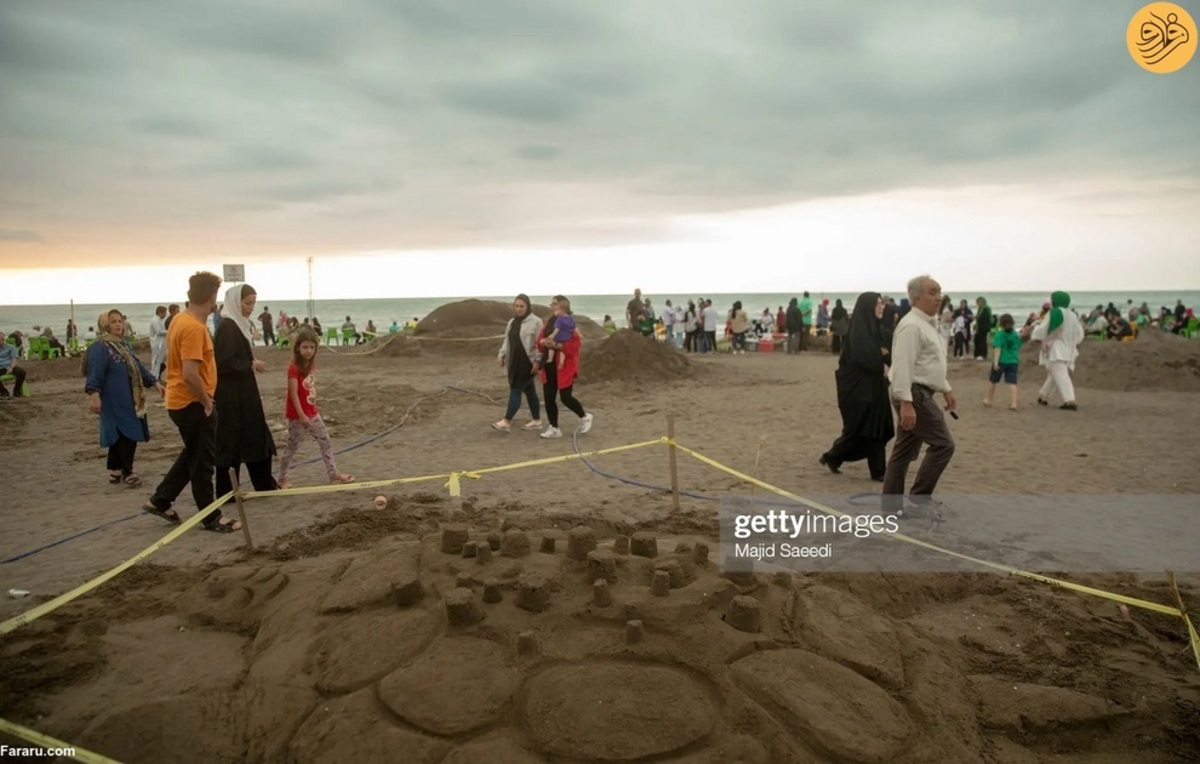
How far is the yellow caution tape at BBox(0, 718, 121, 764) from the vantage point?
2594 mm

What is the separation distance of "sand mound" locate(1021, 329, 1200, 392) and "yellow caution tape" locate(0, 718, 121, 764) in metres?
16.3

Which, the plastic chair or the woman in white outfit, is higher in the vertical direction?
the woman in white outfit

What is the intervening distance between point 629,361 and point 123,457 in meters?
10.1

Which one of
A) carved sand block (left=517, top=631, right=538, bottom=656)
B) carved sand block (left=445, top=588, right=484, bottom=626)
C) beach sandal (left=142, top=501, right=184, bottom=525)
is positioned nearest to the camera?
carved sand block (left=517, top=631, right=538, bottom=656)

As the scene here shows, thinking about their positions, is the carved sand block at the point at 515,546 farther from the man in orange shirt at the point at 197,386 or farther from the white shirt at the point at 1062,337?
the white shirt at the point at 1062,337

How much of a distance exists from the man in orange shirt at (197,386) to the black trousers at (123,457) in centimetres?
223

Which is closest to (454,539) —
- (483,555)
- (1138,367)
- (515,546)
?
(483,555)

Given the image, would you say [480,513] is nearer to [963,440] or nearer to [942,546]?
[942,546]

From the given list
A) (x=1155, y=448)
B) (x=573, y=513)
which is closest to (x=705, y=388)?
(x=1155, y=448)

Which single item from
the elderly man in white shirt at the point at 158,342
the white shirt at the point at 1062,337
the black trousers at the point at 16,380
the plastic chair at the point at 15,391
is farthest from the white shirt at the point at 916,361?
the black trousers at the point at 16,380

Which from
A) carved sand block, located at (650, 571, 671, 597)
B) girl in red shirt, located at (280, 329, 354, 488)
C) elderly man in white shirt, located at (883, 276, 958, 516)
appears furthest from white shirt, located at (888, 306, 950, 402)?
girl in red shirt, located at (280, 329, 354, 488)

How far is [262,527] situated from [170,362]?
4.77 feet

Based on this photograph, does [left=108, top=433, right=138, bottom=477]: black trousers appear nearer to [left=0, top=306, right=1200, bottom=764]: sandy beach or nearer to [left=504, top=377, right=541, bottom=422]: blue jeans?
[left=0, top=306, right=1200, bottom=764]: sandy beach

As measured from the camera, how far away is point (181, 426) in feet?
16.8
